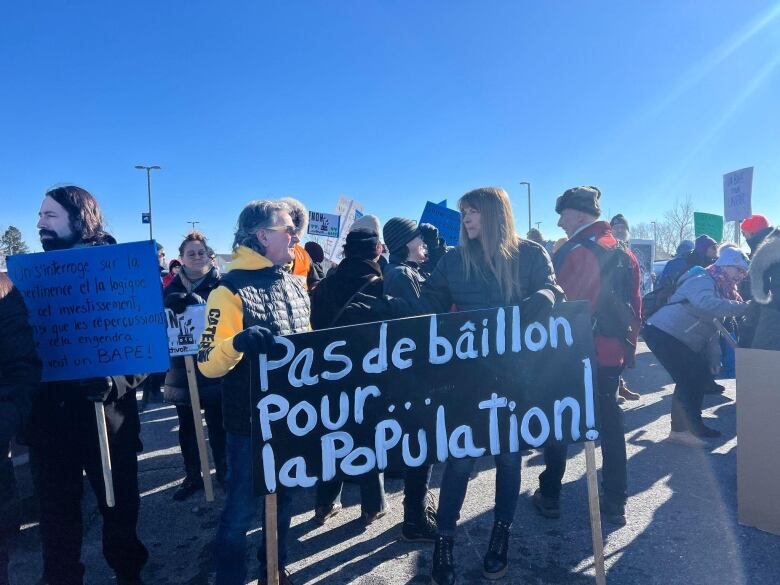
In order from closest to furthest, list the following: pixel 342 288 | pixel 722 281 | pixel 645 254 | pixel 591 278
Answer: pixel 342 288
pixel 591 278
pixel 722 281
pixel 645 254

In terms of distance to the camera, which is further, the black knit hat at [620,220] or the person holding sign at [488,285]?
the black knit hat at [620,220]

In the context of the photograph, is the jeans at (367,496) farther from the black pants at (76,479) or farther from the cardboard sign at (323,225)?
the cardboard sign at (323,225)

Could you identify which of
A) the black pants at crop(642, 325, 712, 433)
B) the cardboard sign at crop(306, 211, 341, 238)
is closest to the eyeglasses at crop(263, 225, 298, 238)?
the black pants at crop(642, 325, 712, 433)

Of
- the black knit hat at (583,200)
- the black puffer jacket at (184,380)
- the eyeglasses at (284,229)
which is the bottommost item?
the black puffer jacket at (184,380)

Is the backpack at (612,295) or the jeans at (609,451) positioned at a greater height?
the backpack at (612,295)

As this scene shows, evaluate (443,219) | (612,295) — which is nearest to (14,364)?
(612,295)

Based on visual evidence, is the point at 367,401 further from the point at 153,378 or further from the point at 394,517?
the point at 153,378

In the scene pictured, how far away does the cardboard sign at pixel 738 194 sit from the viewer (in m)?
7.63

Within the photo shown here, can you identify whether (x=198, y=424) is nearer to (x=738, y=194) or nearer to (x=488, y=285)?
(x=488, y=285)

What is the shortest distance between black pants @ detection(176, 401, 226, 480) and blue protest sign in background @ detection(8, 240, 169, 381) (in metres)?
1.62

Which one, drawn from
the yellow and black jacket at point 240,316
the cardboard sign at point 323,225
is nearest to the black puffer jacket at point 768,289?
the yellow and black jacket at point 240,316

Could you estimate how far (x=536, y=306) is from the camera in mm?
2275

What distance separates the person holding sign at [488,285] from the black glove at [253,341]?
1002 millimetres

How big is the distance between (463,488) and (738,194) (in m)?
7.97
